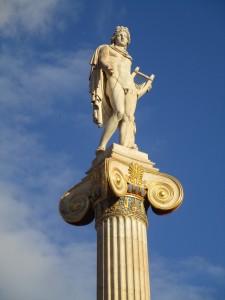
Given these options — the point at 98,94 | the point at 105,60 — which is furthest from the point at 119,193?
the point at 105,60

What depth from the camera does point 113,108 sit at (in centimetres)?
2261

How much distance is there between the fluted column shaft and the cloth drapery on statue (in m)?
3.90

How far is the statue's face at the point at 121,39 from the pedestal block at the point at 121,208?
198 inches

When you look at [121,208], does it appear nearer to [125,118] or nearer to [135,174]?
[135,174]

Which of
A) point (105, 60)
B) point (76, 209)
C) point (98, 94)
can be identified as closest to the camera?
point (76, 209)

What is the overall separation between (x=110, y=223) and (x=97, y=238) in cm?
72

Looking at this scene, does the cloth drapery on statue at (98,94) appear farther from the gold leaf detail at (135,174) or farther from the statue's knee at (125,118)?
the gold leaf detail at (135,174)

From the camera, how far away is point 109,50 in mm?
23547

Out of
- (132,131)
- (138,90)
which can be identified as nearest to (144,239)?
(132,131)

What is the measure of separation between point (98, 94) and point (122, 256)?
21.7 feet

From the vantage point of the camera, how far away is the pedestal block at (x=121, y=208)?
18688 millimetres

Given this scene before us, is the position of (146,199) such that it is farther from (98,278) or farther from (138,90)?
(138,90)

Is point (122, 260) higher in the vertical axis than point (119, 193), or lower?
lower

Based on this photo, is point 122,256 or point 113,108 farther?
point 113,108
